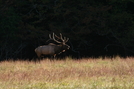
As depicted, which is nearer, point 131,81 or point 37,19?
point 131,81

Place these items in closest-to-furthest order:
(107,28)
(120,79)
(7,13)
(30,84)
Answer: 1. (30,84)
2. (120,79)
3. (7,13)
4. (107,28)

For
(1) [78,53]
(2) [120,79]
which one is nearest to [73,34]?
(1) [78,53]

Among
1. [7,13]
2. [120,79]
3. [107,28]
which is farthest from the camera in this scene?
[107,28]

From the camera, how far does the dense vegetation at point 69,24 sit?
23.9 meters

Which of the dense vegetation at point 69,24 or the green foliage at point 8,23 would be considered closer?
the green foliage at point 8,23

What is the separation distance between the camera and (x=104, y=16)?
24.5 m

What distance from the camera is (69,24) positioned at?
2500cm

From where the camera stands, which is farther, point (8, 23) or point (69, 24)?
point (69, 24)

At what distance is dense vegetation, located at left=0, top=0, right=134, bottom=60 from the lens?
23859 mm

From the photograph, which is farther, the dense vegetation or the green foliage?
the dense vegetation

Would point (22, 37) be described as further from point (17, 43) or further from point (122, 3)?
point (122, 3)

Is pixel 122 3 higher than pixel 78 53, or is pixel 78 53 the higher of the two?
pixel 122 3

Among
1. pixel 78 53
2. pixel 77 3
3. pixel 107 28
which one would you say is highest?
pixel 77 3

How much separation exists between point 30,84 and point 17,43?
1755 cm
